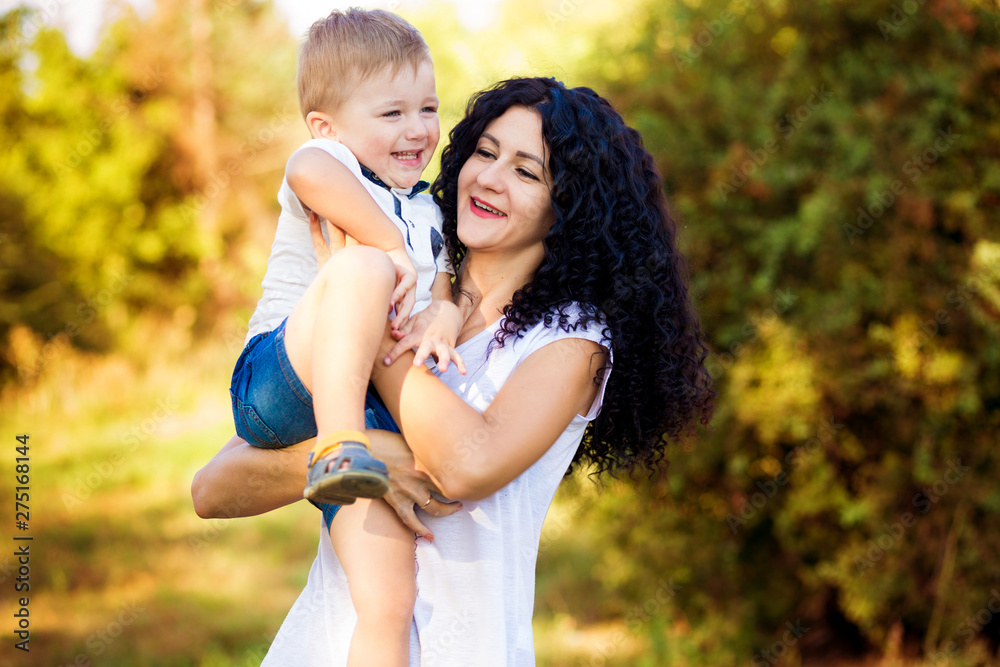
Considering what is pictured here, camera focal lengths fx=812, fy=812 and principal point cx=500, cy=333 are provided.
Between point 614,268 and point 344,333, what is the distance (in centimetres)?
73

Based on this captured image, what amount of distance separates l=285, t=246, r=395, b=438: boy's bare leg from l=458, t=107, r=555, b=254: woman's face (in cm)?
38

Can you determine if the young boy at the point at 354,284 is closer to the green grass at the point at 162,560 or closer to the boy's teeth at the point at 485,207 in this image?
the boy's teeth at the point at 485,207

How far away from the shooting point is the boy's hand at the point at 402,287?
1769 millimetres

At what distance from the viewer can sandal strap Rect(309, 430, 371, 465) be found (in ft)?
5.07

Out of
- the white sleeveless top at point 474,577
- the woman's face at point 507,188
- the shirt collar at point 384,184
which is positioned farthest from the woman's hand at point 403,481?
the shirt collar at point 384,184

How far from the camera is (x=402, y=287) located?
177 centimetres

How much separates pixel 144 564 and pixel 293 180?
4.69 metres

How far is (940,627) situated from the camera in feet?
13.2

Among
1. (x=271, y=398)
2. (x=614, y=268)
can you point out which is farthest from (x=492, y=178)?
(x=271, y=398)

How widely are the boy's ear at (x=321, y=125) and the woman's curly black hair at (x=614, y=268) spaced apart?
0.40 m

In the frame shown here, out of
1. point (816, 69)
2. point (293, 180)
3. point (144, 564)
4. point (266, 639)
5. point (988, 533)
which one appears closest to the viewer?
point (293, 180)

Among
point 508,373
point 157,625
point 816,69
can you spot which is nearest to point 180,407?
point 157,625

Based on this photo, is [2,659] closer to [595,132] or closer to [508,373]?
[508,373]

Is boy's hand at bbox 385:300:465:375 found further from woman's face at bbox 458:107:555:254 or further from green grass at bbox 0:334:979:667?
green grass at bbox 0:334:979:667
